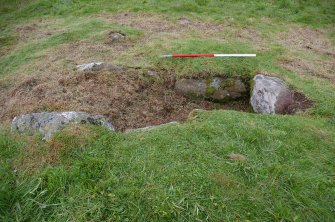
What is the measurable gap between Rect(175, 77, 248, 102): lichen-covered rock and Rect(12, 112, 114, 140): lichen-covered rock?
231 centimetres

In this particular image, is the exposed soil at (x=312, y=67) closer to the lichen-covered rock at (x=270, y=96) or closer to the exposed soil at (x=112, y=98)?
the lichen-covered rock at (x=270, y=96)

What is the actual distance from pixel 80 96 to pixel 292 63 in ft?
16.7

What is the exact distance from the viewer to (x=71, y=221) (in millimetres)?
3234

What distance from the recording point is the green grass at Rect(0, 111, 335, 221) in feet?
11.1

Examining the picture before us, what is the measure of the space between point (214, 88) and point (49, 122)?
3483 mm

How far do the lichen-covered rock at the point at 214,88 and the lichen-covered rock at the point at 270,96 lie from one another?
0.35 metres

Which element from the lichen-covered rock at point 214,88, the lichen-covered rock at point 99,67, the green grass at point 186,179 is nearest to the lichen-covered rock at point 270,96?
the lichen-covered rock at point 214,88

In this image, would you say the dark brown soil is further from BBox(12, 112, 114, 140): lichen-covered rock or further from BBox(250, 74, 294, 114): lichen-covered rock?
BBox(12, 112, 114, 140): lichen-covered rock

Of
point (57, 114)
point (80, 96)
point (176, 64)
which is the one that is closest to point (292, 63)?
point (176, 64)

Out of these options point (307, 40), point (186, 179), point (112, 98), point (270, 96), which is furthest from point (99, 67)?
point (307, 40)

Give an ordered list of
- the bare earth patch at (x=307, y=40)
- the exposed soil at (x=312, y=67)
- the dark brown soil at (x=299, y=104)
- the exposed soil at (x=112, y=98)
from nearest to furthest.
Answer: the exposed soil at (x=112, y=98) < the dark brown soil at (x=299, y=104) < the exposed soil at (x=312, y=67) < the bare earth patch at (x=307, y=40)

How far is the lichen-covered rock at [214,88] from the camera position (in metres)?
6.51

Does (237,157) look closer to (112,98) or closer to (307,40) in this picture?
(112,98)

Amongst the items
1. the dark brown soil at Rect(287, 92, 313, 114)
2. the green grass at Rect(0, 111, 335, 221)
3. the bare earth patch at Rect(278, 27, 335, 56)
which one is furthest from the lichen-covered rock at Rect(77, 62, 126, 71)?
the bare earth patch at Rect(278, 27, 335, 56)
